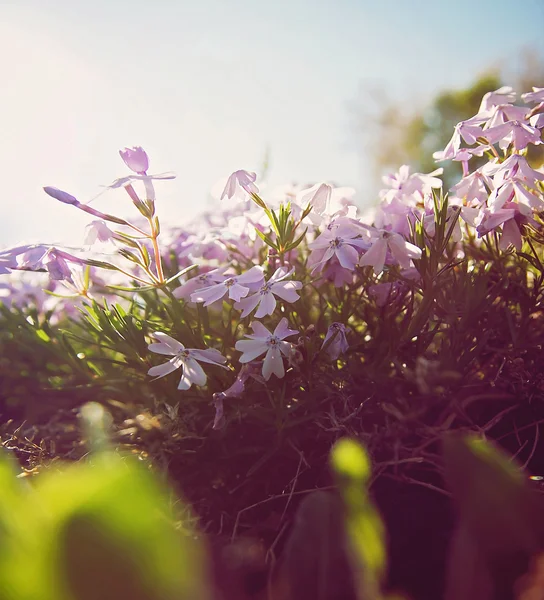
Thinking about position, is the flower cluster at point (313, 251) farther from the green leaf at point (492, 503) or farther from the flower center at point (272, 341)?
the green leaf at point (492, 503)

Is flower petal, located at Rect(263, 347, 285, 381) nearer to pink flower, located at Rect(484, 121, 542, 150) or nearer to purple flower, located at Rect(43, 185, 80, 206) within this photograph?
purple flower, located at Rect(43, 185, 80, 206)

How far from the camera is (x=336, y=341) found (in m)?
0.97

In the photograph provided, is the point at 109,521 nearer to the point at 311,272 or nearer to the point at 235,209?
the point at 311,272

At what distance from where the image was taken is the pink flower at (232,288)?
969 millimetres

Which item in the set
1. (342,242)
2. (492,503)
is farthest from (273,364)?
(492,503)

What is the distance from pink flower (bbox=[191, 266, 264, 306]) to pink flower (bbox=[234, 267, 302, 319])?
2 cm

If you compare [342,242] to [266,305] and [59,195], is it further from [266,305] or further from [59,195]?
[59,195]

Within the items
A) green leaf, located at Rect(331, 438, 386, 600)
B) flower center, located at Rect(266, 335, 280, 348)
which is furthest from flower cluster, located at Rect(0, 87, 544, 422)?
green leaf, located at Rect(331, 438, 386, 600)

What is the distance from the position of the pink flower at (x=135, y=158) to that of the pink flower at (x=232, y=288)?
0.91 ft

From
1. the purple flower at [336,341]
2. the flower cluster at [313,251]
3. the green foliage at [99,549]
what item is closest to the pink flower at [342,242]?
the flower cluster at [313,251]

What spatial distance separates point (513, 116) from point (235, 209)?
3.30 feet

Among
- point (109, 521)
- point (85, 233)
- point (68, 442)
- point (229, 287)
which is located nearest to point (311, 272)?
point (229, 287)

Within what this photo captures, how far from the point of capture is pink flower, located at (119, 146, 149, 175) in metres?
1.00

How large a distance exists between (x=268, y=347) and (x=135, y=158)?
0.46 m
